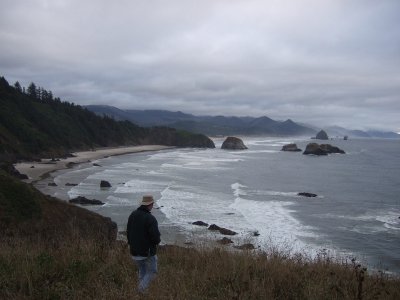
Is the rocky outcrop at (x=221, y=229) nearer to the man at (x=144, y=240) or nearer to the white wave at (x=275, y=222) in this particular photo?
the white wave at (x=275, y=222)

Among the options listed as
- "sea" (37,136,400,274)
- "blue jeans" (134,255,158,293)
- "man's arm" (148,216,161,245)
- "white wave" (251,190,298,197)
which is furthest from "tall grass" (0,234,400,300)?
"white wave" (251,190,298,197)

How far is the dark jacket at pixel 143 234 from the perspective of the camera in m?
5.82

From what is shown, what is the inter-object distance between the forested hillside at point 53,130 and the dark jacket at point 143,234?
57585 millimetres

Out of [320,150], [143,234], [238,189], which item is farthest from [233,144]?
[143,234]

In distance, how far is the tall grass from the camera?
17.1ft

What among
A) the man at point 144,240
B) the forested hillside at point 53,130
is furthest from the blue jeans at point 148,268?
the forested hillside at point 53,130

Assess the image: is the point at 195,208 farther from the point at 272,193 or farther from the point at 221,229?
the point at 272,193

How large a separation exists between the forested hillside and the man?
189 ft

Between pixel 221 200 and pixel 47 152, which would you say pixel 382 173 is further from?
pixel 47 152

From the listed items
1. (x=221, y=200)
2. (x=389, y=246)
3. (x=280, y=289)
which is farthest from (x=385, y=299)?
(x=221, y=200)

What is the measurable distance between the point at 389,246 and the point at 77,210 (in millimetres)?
15091

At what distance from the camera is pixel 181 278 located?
235 inches

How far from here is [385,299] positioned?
5281 millimetres

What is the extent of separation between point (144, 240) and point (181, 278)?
76 centimetres
